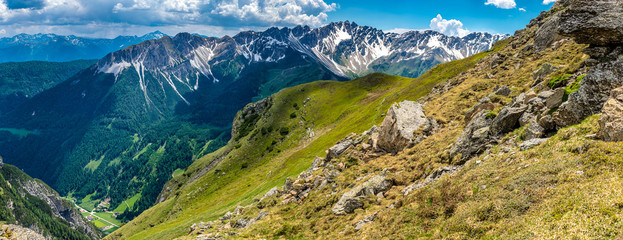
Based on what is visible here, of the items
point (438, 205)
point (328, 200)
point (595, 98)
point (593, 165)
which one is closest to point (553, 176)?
point (593, 165)

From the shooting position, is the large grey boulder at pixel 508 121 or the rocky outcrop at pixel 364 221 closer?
the rocky outcrop at pixel 364 221

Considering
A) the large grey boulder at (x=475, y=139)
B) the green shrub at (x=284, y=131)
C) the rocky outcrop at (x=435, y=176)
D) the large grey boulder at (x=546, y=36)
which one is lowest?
the green shrub at (x=284, y=131)

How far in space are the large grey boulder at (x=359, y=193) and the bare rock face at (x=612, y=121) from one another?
16290 millimetres

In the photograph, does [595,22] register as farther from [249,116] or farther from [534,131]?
[249,116]

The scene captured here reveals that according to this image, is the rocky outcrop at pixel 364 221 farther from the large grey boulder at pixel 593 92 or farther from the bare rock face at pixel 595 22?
the bare rock face at pixel 595 22

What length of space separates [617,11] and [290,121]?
142326 mm

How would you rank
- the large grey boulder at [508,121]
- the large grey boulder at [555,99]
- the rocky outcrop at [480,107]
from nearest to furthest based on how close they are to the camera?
the large grey boulder at [555,99] < the large grey boulder at [508,121] < the rocky outcrop at [480,107]

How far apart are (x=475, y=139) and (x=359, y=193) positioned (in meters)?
12.4

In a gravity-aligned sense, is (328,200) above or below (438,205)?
below

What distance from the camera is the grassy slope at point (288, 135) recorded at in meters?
94.7

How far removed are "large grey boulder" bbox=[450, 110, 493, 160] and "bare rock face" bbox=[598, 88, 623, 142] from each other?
8.37 metres

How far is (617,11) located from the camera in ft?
61.3

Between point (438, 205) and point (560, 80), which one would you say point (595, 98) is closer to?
point (560, 80)

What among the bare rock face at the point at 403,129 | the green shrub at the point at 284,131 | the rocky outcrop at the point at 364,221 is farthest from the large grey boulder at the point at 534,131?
the green shrub at the point at 284,131
